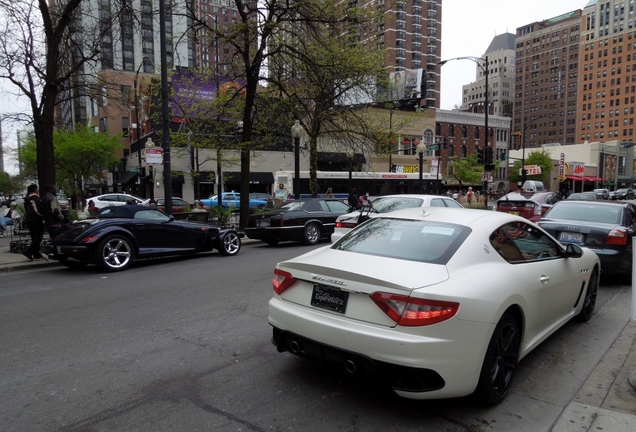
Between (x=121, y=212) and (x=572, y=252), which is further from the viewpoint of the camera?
(x=121, y=212)

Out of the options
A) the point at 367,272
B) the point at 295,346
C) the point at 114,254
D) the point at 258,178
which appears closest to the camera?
the point at 367,272

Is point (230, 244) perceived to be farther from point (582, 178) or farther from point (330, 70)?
point (582, 178)

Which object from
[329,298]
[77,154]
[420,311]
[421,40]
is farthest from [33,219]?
[421,40]

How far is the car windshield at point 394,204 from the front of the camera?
10.6 metres

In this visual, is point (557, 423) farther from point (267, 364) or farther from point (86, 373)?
point (86, 373)

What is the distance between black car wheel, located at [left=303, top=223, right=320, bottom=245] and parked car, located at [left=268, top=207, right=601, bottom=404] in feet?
27.7

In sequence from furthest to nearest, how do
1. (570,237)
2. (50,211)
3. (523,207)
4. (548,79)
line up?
1. (548,79)
2. (523,207)
3. (50,211)
4. (570,237)

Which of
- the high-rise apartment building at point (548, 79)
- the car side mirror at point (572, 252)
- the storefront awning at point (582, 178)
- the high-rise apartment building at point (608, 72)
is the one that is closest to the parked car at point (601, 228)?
the car side mirror at point (572, 252)

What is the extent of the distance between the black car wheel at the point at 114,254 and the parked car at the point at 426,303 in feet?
20.3

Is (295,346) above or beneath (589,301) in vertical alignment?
above

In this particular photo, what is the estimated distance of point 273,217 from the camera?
488 inches

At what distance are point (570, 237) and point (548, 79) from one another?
172 m

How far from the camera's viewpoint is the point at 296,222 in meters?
12.6

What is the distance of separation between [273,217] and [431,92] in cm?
10481
